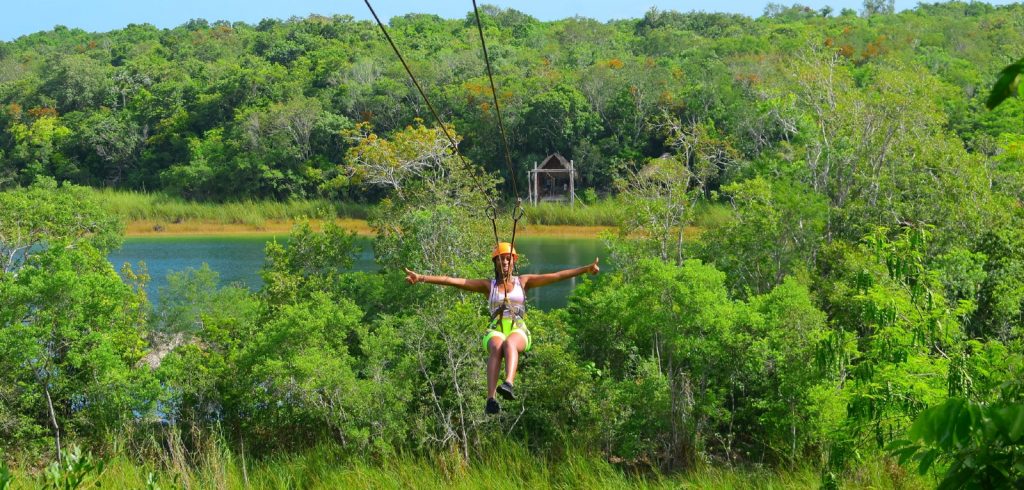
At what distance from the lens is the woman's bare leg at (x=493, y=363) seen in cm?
698

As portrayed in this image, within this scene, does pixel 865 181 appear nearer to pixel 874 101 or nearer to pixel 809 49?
pixel 874 101

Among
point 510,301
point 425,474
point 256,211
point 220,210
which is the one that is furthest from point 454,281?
point 220,210

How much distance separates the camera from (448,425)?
14734mm

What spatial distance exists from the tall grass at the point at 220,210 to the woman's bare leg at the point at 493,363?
4462 centimetres

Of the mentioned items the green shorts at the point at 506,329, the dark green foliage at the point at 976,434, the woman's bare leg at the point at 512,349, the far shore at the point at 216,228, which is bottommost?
the far shore at the point at 216,228

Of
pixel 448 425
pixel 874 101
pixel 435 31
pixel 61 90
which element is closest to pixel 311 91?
pixel 61 90

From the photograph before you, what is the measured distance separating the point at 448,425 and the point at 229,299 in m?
8.90

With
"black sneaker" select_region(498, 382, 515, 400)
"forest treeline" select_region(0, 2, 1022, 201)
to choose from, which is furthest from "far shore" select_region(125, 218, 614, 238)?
"black sneaker" select_region(498, 382, 515, 400)

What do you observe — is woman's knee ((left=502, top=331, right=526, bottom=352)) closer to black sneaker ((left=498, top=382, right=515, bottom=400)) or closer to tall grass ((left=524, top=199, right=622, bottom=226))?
black sneaker ((left=498, top=382, right=515, bottom=400))

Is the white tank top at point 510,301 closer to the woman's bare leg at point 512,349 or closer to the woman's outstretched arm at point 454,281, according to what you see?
the woman's bare leg at point 512,349

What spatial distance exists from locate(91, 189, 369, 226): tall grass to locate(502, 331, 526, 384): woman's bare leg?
1756 inches

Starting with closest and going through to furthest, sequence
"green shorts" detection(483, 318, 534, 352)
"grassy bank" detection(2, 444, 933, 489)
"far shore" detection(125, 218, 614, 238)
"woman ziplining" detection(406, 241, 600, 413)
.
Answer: "woman ziplining" detection(406, 241, 600, 413)
"green shorts" detection(483, 318, 534, 352)
"grassy bank" detection(2, 444, 933, 489)
"far shore" detection(125, 218, 614, 238)

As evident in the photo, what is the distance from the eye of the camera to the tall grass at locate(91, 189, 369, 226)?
52.6 meters

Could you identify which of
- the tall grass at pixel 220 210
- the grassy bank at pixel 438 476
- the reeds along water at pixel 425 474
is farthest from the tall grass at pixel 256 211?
the grassy bank at pixel 438 476
